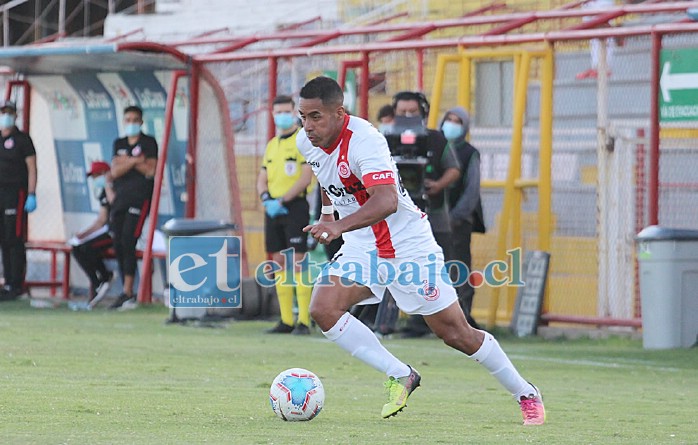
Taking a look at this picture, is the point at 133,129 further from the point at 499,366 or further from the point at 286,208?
the point at 499,366

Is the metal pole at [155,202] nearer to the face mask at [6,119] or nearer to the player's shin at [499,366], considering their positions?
the face mask at [6,119]

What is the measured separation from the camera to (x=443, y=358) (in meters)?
12.2

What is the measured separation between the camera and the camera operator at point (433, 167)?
1304cm

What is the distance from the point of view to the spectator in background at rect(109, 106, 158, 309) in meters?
17.1

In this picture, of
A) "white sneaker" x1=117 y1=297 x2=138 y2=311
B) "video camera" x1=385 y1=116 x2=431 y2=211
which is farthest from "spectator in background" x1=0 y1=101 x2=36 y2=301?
"video camera" x1=385 y1=116 x2=431 y2=211

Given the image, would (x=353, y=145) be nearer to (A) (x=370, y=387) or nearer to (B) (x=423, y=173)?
(A) (x=370, y=387)

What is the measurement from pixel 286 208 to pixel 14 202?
543 centimetres

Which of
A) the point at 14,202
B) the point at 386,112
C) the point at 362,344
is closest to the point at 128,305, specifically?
the point at 14,202

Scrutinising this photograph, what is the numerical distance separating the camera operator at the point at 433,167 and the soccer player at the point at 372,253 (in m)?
5.15

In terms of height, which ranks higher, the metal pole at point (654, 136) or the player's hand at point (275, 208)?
the metal pole at point (654, 136)

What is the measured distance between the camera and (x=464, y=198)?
45.3 ft

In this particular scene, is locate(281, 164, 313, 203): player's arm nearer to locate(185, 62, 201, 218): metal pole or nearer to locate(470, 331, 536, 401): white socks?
locate(185, 62, 201, 218): metal pole

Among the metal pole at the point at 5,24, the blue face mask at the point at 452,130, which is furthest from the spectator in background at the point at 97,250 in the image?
the metal pole at the point at 5,24

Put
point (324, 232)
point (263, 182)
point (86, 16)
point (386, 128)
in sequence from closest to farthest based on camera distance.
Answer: point (324, 232) < point (386, 128) < point (263, 182) < point (86, 16)
